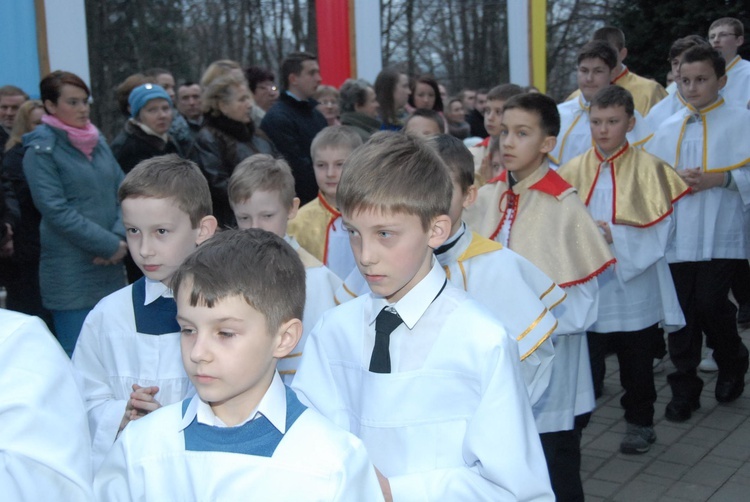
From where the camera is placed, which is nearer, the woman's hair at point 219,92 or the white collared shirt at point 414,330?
the white collared shirt at point 414,330

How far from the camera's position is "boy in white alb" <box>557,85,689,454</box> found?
4984 millimetres

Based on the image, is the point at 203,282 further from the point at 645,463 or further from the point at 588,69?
the point at 588,69

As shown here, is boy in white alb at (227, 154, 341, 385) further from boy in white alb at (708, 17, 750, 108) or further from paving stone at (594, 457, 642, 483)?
boy in white alb at (708, 17, 750, 108)

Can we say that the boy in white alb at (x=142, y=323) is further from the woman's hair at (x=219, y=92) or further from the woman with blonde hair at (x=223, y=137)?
the woman's hair at (x=219, y=92)

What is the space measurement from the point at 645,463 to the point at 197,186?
9.84 feet

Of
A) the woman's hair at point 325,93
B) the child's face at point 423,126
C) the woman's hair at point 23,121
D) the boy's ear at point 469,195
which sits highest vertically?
the woman's hair at point 325,93

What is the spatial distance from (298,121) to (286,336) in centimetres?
454

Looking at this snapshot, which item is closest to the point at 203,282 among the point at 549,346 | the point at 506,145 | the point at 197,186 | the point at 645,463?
the point at 197,186

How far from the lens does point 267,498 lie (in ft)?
6.31

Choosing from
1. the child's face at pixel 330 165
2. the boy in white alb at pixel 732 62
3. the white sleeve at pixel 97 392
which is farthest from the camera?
the boy in white alb at pixel 732 62

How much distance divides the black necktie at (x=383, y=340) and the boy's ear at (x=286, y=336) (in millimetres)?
293

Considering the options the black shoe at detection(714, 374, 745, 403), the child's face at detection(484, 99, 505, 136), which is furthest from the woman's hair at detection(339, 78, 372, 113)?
the black shoe at detection(714, 374, 745, 403)

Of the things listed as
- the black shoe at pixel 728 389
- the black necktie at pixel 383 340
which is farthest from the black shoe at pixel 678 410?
the black necktie at pixel 383 340

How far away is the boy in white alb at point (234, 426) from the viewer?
1.94 meters
